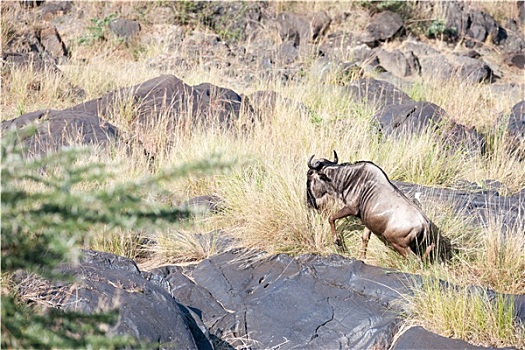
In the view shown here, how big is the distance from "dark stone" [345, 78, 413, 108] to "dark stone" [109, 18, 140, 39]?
5916mm

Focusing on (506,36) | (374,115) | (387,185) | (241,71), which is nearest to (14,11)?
(241,71)

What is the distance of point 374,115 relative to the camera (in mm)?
9750

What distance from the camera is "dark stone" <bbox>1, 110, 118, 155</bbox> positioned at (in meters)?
8.13

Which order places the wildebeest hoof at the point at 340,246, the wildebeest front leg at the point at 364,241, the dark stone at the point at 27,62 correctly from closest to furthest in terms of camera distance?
the wildebeest front leg at the point at 364,241, the wildebeest hoof at the point at 340,246, the dark stone at the point at 27,62

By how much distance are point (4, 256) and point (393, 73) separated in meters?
14.2

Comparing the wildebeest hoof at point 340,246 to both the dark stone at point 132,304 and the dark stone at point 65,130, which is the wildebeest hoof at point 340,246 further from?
the dark stone at point 65,130

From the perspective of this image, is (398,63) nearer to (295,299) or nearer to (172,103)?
(172,103)

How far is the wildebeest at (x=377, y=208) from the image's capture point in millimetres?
5355

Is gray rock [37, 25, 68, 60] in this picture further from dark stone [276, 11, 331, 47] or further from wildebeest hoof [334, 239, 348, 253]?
wildebeest hoof [334, 239, 348, 253]

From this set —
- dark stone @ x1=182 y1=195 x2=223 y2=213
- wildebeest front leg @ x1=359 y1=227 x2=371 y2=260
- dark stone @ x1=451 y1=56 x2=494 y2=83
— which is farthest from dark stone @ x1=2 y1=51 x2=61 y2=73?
dark stone @ x1=451 y1=56 x2=494 y2=83

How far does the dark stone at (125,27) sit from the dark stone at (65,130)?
6908 millimetres

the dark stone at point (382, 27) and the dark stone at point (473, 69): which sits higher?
the dark stone at point (382, 27)

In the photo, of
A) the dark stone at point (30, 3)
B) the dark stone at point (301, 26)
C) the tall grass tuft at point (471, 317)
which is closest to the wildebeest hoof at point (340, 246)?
the tall grass tuft at point (471, 317)

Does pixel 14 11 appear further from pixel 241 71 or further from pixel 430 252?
pixel 430 252
